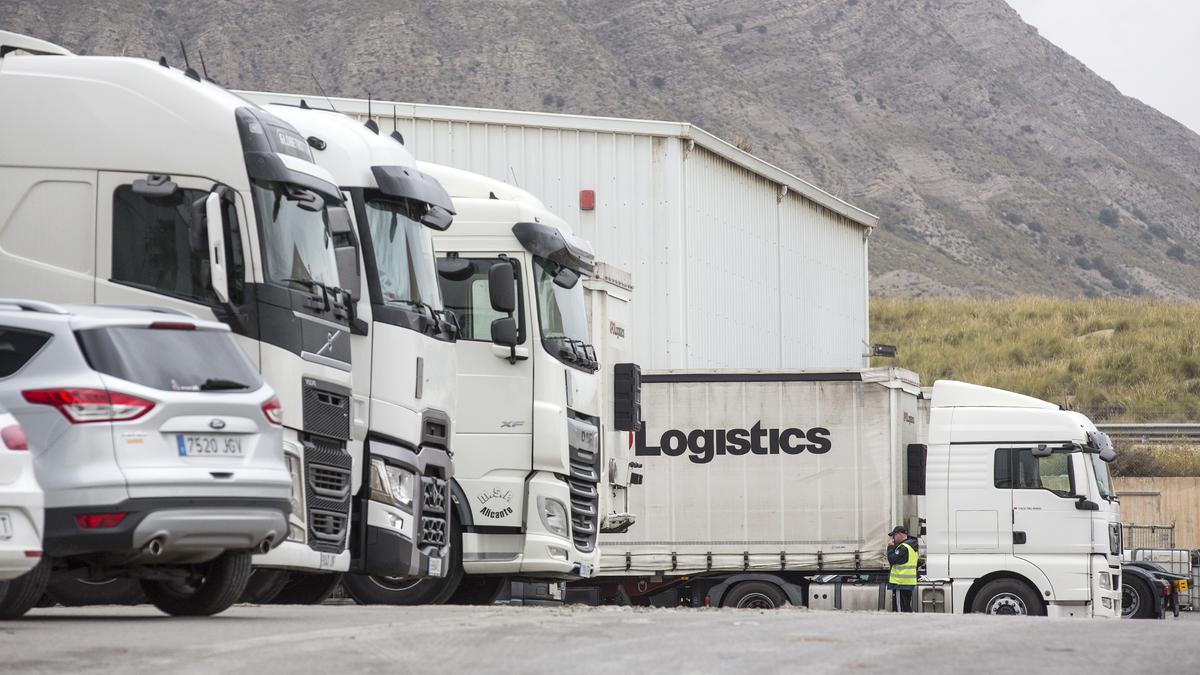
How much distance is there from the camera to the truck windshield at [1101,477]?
66.0 feet

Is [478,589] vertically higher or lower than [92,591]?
lower

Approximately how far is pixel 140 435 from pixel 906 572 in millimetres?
11051

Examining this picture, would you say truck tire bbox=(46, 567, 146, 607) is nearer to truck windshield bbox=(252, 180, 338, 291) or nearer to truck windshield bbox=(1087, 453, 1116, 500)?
truck windshield bbox=(252, 180, 338, 291)

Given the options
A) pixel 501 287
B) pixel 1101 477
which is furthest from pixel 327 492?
pixel 1101 477

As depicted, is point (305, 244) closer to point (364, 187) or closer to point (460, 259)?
point (364, 187)

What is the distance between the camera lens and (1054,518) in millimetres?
19859

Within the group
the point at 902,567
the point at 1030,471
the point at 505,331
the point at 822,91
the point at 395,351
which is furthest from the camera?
the point at 822,91

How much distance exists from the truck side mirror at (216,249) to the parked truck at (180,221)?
10 mm

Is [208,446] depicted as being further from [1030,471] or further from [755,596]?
[1030,471]

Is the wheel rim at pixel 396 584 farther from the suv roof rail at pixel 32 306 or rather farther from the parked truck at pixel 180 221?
the suv roof rail at pixel 32 306

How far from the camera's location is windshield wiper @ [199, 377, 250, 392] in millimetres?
10648

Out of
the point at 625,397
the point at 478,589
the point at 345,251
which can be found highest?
the point at 345,251

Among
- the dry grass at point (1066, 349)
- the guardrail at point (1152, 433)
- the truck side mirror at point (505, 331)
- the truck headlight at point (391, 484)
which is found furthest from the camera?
the dry grass at point (1066, 349)

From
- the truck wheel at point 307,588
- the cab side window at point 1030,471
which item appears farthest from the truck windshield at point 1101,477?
the truck wheel at point 307,588
